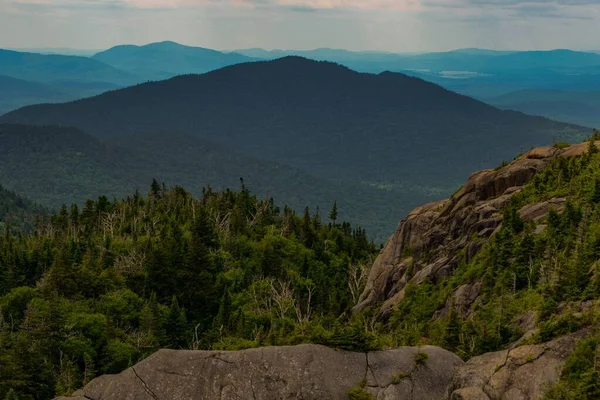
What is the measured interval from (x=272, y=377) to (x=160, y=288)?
64.2 m

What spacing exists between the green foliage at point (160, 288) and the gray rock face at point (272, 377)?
4.83ft

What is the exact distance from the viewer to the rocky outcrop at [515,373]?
2781 cm

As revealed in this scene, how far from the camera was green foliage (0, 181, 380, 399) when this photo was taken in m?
62.7

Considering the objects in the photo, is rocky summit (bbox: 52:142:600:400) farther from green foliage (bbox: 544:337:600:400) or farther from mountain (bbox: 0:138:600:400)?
green foliage (bbox: 544:337:600:400)

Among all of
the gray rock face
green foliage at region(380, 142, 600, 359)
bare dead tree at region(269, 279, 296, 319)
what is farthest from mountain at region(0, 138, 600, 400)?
bare dead tree at region(269, 279, 296, 319)

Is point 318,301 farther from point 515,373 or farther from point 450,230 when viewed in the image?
point 515,373

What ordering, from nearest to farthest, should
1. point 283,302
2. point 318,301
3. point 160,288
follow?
point 283,302, point 160,288, point 318,301

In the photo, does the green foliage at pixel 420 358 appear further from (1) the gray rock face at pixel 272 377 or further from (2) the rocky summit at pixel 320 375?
(1) the gray rock face at pixel 272 377

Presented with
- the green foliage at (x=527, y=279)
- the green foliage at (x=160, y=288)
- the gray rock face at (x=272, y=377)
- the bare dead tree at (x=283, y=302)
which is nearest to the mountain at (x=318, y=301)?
the gray rock face at (x=272, y=377)

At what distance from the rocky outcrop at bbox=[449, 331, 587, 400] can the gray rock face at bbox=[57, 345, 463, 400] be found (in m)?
1.48

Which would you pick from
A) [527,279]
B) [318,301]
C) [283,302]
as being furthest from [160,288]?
[527,279]

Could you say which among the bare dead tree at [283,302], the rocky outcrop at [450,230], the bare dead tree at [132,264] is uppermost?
the rocky outcrop at [450,230]

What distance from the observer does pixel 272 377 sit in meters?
29.5

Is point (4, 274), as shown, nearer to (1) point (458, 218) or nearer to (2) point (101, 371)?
(2) point (101, 371)
